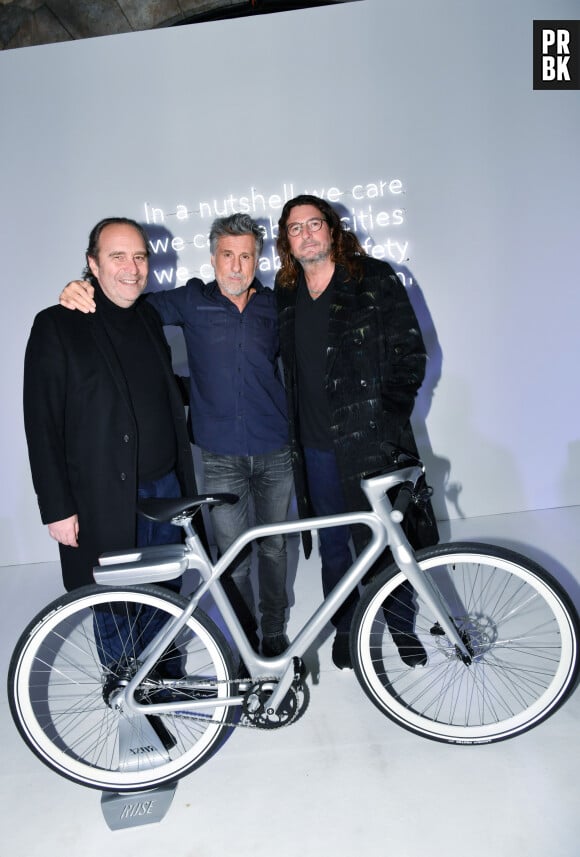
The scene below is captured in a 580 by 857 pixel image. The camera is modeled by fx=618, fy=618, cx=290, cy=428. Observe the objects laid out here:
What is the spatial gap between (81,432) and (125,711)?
841 mm

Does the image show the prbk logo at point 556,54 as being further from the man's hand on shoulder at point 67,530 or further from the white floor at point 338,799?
the man's hand on shoulder at point 67,530

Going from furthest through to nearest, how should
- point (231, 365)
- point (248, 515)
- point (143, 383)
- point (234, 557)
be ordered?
point (248, 515)
point (231, 365)
point (143, 383)
point (234, 557)

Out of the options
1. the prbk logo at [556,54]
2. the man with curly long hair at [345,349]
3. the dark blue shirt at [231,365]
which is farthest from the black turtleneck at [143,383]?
the prbk logo at [556,54]

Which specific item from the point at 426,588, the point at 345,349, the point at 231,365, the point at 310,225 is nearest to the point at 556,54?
the point at 310,225

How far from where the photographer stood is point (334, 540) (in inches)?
92.9

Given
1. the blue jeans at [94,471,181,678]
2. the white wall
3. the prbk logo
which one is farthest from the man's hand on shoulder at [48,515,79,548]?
the prbk logo

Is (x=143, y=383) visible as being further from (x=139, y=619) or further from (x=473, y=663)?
(x=473, y=663)

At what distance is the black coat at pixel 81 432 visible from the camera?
184 centimetres

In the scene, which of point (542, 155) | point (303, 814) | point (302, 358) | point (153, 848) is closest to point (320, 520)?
point (302, 358)

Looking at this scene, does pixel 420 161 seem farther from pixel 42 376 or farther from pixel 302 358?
pixel 42 376

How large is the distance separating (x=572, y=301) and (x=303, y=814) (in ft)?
10.2

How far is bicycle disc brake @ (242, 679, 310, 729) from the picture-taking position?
1.81 metres

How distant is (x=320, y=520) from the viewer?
5.70 feet

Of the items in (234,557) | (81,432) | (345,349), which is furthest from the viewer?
(345,349)
